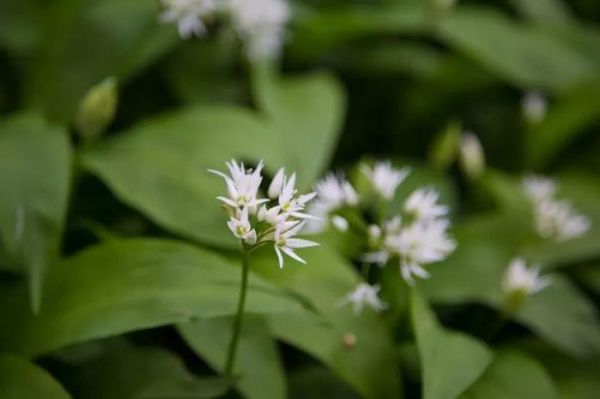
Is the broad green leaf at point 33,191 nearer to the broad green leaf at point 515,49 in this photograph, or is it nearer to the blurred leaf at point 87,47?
the blurred leaf at point 87,47

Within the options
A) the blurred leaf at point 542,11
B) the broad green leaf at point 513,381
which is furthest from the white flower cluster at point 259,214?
the blurred leaf at point 542,11

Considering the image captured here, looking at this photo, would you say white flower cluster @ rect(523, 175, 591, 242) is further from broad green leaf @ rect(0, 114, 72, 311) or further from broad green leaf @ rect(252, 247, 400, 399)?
broad green leaf @ rect(0, 114, 72, 311)

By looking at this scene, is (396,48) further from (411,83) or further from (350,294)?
(350,294)

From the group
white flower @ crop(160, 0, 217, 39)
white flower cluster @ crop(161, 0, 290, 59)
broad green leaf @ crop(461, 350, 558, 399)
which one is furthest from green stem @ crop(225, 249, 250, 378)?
white flower cluster @ crop(161, 0, 290, 59)

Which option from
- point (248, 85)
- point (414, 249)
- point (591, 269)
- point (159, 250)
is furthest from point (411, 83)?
point (159, 250)

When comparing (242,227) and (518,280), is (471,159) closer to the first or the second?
(518,280)

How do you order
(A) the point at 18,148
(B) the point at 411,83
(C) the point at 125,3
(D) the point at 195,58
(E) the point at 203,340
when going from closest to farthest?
(E) the point at 203,340
(A) the point at 18,148
(C) the point at 125,3
(D) the point at 195,58
(B) the point at 411,83
